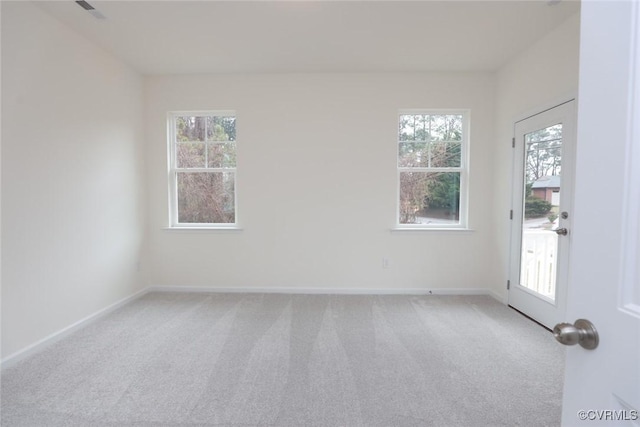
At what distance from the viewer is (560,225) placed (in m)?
2.57

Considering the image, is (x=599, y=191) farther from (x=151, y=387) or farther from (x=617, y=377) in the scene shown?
(x=151, y=387)

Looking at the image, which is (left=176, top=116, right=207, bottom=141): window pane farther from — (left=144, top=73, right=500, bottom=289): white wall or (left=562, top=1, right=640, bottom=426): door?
(left=562, top=1, right=640, bottom=426): door

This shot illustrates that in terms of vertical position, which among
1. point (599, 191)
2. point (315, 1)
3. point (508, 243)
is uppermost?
point (315, 1)

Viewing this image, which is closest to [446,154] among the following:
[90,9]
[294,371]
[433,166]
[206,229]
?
[433,166]

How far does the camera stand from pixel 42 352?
2.32 metres

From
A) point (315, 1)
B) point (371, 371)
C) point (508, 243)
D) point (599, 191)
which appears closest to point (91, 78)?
point (315, 1)

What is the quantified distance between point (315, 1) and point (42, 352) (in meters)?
3.44

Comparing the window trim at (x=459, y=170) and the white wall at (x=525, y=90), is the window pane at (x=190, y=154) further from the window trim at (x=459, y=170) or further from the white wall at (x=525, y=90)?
the white wall at (x=525, y=90)

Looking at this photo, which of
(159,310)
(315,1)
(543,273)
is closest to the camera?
(315,1)

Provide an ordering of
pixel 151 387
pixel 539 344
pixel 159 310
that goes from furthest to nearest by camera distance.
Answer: pixel 159 310 < pixel 539 344 < pixel 151 387

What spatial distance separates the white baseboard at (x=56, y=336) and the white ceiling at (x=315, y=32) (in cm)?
263

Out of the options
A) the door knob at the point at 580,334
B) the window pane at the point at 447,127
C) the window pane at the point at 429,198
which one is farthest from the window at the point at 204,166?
the door knob at the point at 580,334

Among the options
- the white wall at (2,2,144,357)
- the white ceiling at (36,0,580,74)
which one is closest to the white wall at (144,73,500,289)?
the white ceiling at (36,0,580,74)

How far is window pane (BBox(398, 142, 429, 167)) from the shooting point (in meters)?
3.72
